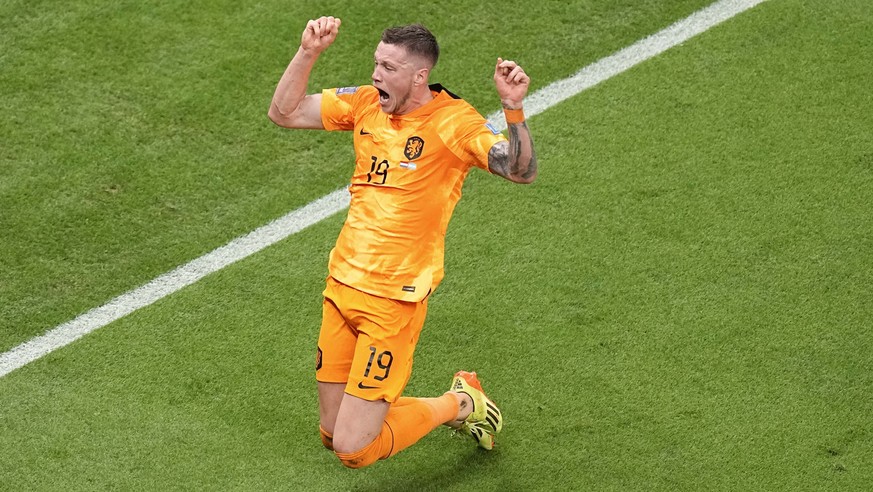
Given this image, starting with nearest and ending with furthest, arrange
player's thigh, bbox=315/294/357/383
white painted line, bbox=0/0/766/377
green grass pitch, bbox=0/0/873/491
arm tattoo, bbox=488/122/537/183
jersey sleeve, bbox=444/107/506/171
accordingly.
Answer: arm tattoo, bbox=488/122/537/183
jersey sleeve, bbox=444/107/506/171
player's thigh, bbox=315/294/357/383
green grass pitch, bbox=0/0/873/491
white painted line, bbox=0/0/766/377

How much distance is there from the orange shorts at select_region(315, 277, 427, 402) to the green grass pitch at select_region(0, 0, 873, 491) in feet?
2.42

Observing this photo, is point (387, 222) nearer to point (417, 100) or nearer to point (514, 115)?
point (417, 100)

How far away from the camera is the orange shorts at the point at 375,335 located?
5895 mm

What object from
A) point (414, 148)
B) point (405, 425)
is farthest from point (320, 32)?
point (405, 425)

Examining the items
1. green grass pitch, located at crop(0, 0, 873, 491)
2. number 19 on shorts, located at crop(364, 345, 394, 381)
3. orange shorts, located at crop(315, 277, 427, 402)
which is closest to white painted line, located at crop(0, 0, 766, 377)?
green grass pitch, located at crop(0, 0, 873, 491)

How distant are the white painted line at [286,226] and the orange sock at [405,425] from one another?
73.6 inches

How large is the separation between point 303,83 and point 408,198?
29.6 inches

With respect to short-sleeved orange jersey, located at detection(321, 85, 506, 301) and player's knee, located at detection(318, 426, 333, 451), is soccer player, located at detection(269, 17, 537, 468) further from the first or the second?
player's knee, located at detection(318, 426, 333, 451)

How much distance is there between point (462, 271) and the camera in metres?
7.50

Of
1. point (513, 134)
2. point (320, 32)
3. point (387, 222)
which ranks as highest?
point (320, 32)

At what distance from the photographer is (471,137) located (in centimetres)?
575

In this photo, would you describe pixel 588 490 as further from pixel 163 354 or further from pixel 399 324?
pixel 163 354

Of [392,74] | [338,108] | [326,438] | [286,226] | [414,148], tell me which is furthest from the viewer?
[286,226]

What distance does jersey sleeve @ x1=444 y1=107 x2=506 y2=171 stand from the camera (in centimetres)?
568
